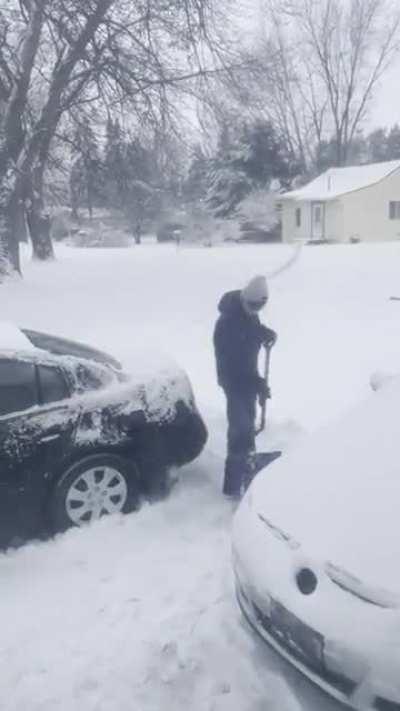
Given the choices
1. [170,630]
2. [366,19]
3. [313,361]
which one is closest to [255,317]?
[170,630]

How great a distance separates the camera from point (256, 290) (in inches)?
195

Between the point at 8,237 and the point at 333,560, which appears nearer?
the point at 333,560

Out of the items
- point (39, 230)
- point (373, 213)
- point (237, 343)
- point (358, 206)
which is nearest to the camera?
point (237, 343)

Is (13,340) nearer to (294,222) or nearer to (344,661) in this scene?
(344,661)

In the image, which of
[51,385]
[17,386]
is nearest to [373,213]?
[51,385]

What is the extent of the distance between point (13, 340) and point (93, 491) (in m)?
1.20

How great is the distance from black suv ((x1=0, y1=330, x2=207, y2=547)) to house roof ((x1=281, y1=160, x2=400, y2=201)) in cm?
3522

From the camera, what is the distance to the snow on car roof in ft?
15.5

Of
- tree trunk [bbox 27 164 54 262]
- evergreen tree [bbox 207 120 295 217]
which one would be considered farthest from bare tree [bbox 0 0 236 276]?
evergreen tree [bbox 207 120 295 217]

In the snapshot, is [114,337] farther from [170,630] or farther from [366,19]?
[366,19]

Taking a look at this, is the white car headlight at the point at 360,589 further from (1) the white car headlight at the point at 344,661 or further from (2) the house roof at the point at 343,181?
(2) the house roof at the point at 343,181

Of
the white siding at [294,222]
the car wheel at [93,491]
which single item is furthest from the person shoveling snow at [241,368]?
the white siding at [294,222]

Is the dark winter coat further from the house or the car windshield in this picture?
the house

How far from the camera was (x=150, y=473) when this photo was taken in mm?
5004
